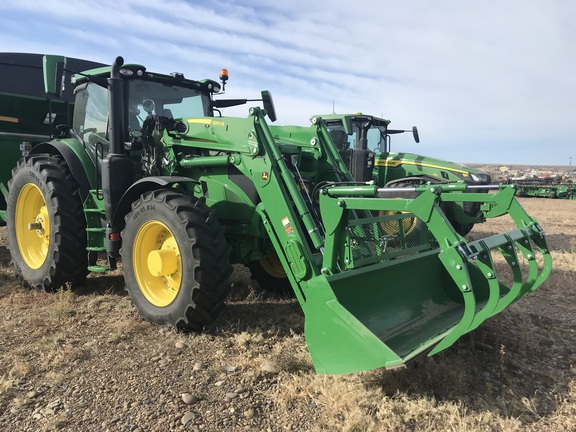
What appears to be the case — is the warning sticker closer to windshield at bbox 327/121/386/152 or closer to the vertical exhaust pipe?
the vertical exhaust pipe

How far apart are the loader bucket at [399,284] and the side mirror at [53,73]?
10.5 feet

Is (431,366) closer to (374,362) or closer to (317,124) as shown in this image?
(374,362)

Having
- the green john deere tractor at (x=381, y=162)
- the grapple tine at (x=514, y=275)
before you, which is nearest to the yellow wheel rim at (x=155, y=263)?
the grapple tine at (x=514, y=275)

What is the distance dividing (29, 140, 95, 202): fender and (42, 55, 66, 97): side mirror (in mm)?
722

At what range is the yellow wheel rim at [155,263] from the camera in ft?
13.2

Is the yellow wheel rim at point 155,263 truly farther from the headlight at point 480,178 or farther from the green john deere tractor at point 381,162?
the headlight at point 480,178

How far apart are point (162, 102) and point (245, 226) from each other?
80.1 inches

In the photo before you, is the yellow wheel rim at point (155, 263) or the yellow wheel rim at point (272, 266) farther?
the yellow wheel rim at point (272, 266)

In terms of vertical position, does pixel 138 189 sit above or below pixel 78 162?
below

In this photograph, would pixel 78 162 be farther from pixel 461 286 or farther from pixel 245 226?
pixel 461 286

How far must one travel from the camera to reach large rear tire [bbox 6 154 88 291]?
16.0 ft

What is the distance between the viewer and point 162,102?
5.32m

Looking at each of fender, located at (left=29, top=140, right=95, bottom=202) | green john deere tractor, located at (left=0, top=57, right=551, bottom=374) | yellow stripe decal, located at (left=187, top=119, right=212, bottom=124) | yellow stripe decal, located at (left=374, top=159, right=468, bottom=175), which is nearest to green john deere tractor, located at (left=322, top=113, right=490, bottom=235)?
yellow stripe decal, located at (left=374, top=159, right=468, bottom=175)

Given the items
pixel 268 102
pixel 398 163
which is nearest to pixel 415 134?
pixel 398 163
